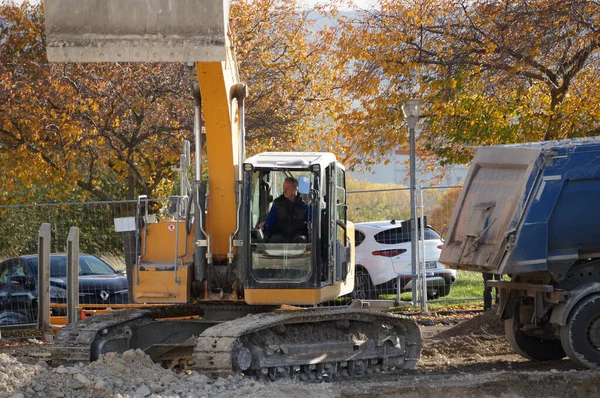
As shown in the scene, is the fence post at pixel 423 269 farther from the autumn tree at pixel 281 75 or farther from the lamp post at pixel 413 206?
the autumn tree at pixel 281 75

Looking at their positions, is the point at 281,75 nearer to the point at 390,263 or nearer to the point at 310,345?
the point at 390,263

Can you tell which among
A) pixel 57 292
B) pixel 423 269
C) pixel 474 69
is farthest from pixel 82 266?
pixel 474 69

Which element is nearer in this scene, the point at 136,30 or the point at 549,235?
the point at 136,30

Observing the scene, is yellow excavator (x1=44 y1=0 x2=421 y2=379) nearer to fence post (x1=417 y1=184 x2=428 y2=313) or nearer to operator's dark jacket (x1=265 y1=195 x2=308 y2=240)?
operator's dark jacket (x1=265 y1=195 x2=308 y2=240)

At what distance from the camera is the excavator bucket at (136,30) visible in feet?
31.0

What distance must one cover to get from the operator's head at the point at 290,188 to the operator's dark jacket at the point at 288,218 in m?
0.05

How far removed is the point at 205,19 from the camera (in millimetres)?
9641

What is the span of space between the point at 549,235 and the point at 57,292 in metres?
8.63

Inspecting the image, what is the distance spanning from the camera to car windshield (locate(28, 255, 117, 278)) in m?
16.9

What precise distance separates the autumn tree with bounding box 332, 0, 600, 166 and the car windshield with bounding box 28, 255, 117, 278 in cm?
614

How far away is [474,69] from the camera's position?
1764 cm

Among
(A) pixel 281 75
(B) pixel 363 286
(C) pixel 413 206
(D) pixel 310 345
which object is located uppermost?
(A) pixel 281 75

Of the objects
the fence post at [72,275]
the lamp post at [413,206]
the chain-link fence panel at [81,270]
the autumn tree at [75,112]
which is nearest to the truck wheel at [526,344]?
the lamp post at [413,206]

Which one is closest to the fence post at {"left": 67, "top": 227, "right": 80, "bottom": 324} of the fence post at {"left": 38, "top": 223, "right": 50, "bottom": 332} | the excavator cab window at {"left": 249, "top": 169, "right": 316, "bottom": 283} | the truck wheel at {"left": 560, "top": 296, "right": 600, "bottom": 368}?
the fence post at {"left": 38, "top": 223, "right": 50, "bottom": 332}
